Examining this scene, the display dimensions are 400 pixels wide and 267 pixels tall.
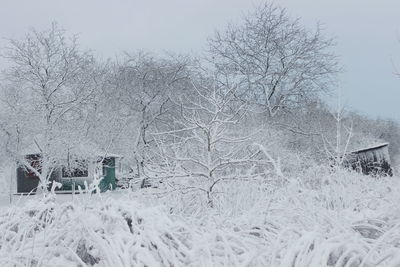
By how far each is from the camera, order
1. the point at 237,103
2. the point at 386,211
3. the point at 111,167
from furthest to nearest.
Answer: the point at 111,167
the point at 237,103
the point at 386,211

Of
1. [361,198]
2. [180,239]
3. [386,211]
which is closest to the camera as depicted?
[180,239]

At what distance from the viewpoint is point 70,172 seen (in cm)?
3027

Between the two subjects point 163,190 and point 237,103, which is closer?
point 163,190

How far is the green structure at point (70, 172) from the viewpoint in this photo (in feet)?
102

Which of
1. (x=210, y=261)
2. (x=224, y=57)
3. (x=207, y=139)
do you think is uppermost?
(x=224, y=57)

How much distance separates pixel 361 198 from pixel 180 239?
3.49 meters

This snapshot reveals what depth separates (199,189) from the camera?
26.7 ft

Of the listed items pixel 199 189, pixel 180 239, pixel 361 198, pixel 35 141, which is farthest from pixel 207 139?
pixel 35 141

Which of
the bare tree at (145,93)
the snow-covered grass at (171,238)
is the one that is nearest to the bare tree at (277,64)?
the bare tree at (145,93)

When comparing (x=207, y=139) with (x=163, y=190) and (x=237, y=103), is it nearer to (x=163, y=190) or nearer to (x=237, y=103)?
(x=163, y=190)

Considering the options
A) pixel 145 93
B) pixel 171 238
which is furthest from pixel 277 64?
pixel 171 238

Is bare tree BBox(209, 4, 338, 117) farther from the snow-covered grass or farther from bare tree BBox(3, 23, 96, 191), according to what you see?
the snow-covered grass

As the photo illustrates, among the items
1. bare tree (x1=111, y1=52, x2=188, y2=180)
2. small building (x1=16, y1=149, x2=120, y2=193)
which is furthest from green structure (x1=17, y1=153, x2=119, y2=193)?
bare tree (x1=111, y1=52, x2=188, y2=180)

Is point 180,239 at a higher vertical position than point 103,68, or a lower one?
lower
